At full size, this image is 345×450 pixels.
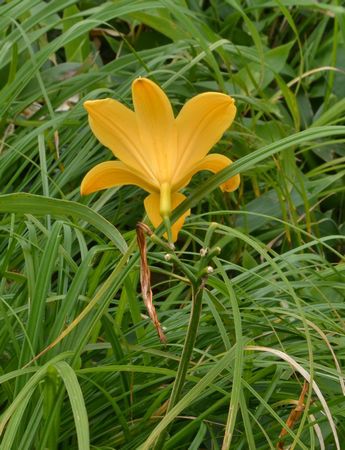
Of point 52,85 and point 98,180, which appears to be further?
point 52,85

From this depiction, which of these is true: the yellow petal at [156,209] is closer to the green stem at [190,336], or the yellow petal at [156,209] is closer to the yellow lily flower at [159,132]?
the yellow lily flower at [159,132]

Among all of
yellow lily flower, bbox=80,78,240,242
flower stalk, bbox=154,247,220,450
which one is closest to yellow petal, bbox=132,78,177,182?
yellow lily flower, bbox=80,78,240,242

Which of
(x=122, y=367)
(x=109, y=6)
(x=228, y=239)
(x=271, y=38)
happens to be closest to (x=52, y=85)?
(x=109, y=6)

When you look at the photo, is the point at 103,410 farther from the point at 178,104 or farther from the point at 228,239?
the point at 178,104

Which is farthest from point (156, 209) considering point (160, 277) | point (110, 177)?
point (160, 277)

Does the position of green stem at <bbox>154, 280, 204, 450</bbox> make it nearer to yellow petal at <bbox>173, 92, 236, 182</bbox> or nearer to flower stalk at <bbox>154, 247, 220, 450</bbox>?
flower stalk at <bbox>154, 247, 220, 450</bbox>

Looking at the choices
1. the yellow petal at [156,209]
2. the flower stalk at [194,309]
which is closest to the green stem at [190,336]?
the flower stalk at [194,309]
